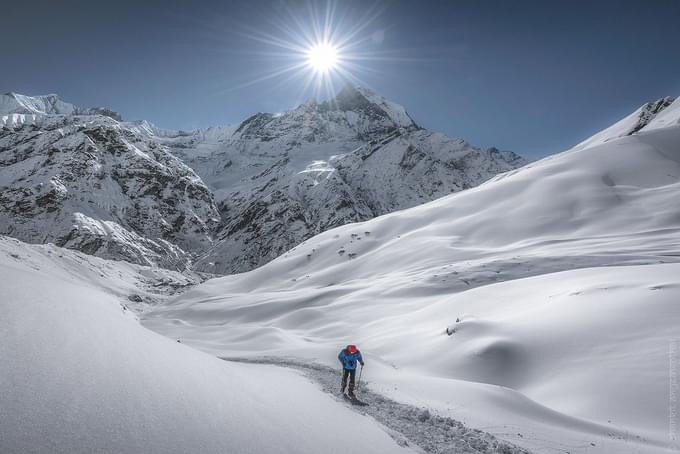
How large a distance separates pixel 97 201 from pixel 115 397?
19655cm

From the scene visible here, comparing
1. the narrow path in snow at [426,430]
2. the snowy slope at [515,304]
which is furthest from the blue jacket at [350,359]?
the snowy slope at [515,304]

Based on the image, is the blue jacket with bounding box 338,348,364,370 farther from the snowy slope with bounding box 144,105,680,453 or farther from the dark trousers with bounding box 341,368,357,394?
the snowy slope with bounding box 144,105,680,453

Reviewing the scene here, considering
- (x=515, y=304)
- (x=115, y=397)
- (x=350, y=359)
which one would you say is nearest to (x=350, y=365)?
(x=350, y=359)

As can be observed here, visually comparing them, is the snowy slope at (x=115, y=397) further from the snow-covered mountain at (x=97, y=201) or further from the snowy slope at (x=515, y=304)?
the snow-covered mountain at (x=97, y=201)

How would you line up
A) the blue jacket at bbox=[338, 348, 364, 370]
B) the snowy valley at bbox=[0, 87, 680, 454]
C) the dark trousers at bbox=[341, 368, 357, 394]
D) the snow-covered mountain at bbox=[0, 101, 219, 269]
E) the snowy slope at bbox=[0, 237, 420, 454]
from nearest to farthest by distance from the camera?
1. the snowy slope at bbox=[0, 237, 420, 454]
2. the snowy valley at bbox=[0, 87, 680, 454]
3. the dark trousers at bbox=[341, 368, 357, 394]
4. the blue jacket at bbox=[338, 348, 364, 370]
5. the snow-covered mountain at bbox=[0, 101, 219, 269]

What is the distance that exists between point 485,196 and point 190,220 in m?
174

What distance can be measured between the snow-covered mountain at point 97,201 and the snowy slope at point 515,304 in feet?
388

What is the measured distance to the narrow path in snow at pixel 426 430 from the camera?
6.18m

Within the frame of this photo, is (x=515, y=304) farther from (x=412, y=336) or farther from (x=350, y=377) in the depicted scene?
(x=350, y=377)

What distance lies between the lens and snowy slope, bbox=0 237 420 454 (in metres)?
2.54

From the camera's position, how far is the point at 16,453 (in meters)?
2.11

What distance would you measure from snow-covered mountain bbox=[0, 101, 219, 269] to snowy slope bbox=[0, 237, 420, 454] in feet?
504

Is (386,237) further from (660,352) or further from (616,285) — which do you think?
(660,352)

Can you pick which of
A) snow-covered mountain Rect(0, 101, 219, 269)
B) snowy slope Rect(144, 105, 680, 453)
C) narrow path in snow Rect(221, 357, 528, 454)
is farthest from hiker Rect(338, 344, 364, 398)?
snow-covered mountain Rect(0, 101, 219, 269)
